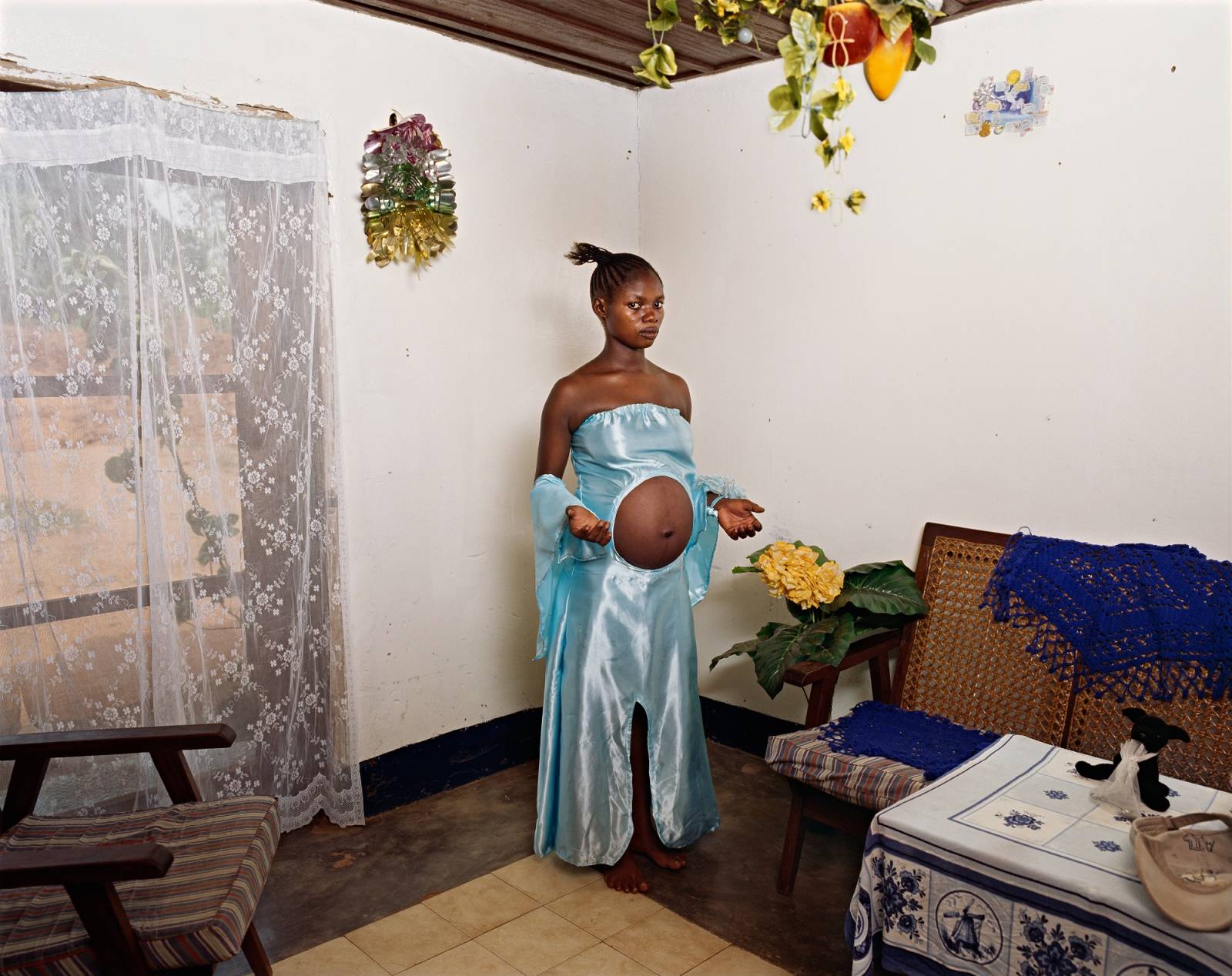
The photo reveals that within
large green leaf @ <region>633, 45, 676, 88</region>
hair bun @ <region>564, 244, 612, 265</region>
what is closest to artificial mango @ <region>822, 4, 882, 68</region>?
large green leaf @ <region>633, 45, 676, 88</region>

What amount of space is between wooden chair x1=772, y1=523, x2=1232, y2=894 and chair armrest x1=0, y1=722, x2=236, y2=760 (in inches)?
58.3

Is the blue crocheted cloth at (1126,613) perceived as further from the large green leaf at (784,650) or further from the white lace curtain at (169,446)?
the white lace curtain at (169,446)

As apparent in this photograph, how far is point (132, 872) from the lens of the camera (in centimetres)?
160

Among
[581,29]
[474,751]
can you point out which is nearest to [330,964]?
[474,751]

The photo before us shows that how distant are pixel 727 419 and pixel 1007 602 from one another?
1.30m

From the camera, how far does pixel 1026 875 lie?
1726mm

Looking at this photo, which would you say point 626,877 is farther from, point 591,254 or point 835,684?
point 591,254

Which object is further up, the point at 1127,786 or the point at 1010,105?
the point at 1010,105

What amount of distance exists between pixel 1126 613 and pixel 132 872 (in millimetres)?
2331

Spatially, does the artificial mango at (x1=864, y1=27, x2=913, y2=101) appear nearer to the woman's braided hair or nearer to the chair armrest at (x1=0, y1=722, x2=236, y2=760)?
the woman's braided hair

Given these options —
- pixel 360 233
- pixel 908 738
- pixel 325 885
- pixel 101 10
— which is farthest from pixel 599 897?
pixel 101 10

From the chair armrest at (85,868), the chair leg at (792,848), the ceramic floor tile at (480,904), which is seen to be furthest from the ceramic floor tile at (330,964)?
the chair leg at (792,848)

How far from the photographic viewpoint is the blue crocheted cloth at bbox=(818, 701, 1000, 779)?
2441mm

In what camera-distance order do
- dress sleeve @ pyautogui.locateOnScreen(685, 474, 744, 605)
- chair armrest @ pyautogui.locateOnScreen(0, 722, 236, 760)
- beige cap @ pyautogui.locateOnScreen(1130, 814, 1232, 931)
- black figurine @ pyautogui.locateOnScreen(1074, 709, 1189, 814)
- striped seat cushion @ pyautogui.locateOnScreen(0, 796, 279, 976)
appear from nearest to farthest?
beige cap @ pyautogui.locateOnScreen(1130, 814, 1232, 931) → striped seat cushion @ pyautogui.locateOnScreen(0, 796, 279, 976) → black figurine @ pyautogui.locateOnScreen(1074, 709, 1189, 814) → chair armrest @ pyautogui.locateOnScreen(0, 722, 236, 760) → dress sleeve @ pyautogui.locateOnScreen(685, 474, 744, 605)
